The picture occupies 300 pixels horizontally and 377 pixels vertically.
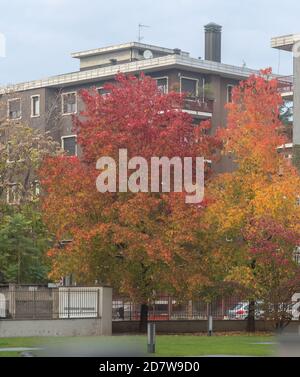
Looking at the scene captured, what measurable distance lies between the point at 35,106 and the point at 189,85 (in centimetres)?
1201

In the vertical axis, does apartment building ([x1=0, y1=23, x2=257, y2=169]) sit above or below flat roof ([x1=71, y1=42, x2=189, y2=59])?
below

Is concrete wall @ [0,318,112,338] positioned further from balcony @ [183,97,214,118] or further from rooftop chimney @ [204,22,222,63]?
rooftop chimney @ [204,22,222,63]

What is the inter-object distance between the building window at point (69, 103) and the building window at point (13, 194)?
75.8 ft

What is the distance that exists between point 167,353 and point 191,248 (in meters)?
14.8

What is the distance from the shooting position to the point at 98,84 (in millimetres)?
81750

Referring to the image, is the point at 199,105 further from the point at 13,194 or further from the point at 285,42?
the point at 13,194

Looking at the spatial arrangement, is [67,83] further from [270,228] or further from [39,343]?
[39,343]

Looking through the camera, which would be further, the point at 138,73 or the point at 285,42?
the point at 138,73

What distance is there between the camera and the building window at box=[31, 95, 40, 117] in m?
82.2

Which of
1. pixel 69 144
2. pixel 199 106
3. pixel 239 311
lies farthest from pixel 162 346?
pixel 69 144

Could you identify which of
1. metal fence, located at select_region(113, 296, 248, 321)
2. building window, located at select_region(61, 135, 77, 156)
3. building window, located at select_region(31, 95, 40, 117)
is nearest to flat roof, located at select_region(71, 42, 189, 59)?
building window, located at select_region(31, 95, 40, 117)

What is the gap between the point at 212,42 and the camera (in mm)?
87500

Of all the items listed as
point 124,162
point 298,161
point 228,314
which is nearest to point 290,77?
point 298,161

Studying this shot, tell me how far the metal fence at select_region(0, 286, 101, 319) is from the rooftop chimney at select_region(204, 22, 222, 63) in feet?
151
